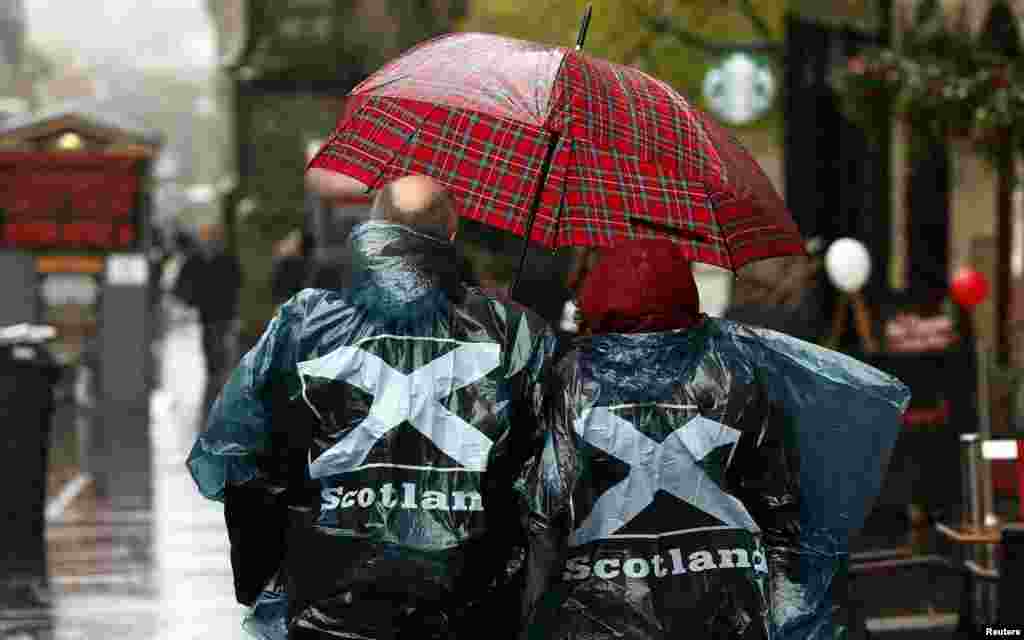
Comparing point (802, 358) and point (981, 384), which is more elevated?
point (802, 358)

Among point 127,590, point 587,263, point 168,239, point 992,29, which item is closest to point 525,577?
point 587,263

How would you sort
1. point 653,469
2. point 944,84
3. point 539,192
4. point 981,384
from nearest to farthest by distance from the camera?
point 653,469
point 539,192
point 981,384
point 944,84

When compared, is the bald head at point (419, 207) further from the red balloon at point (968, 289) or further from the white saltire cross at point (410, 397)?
the red balloon at point (968, 289)

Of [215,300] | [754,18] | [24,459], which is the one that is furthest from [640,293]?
[215,300]

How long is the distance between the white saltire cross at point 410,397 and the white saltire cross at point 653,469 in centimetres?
26

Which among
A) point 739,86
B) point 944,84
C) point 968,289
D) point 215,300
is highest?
point 944,84

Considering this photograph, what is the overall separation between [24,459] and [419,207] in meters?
6.65

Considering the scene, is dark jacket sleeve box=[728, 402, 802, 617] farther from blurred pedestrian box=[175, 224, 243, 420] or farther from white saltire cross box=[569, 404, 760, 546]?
blurred pedestrian box=[175, 224, 243, 420]

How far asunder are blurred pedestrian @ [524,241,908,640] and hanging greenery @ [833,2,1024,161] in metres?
9.44

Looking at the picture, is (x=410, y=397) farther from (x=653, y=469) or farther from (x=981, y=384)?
(x=981, y=384)

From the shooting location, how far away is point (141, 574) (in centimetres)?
1120

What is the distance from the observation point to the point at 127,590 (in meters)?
10.7

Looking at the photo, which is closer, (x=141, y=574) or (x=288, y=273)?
(x=141, y=574)

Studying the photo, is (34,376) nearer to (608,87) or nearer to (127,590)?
(127,590)
